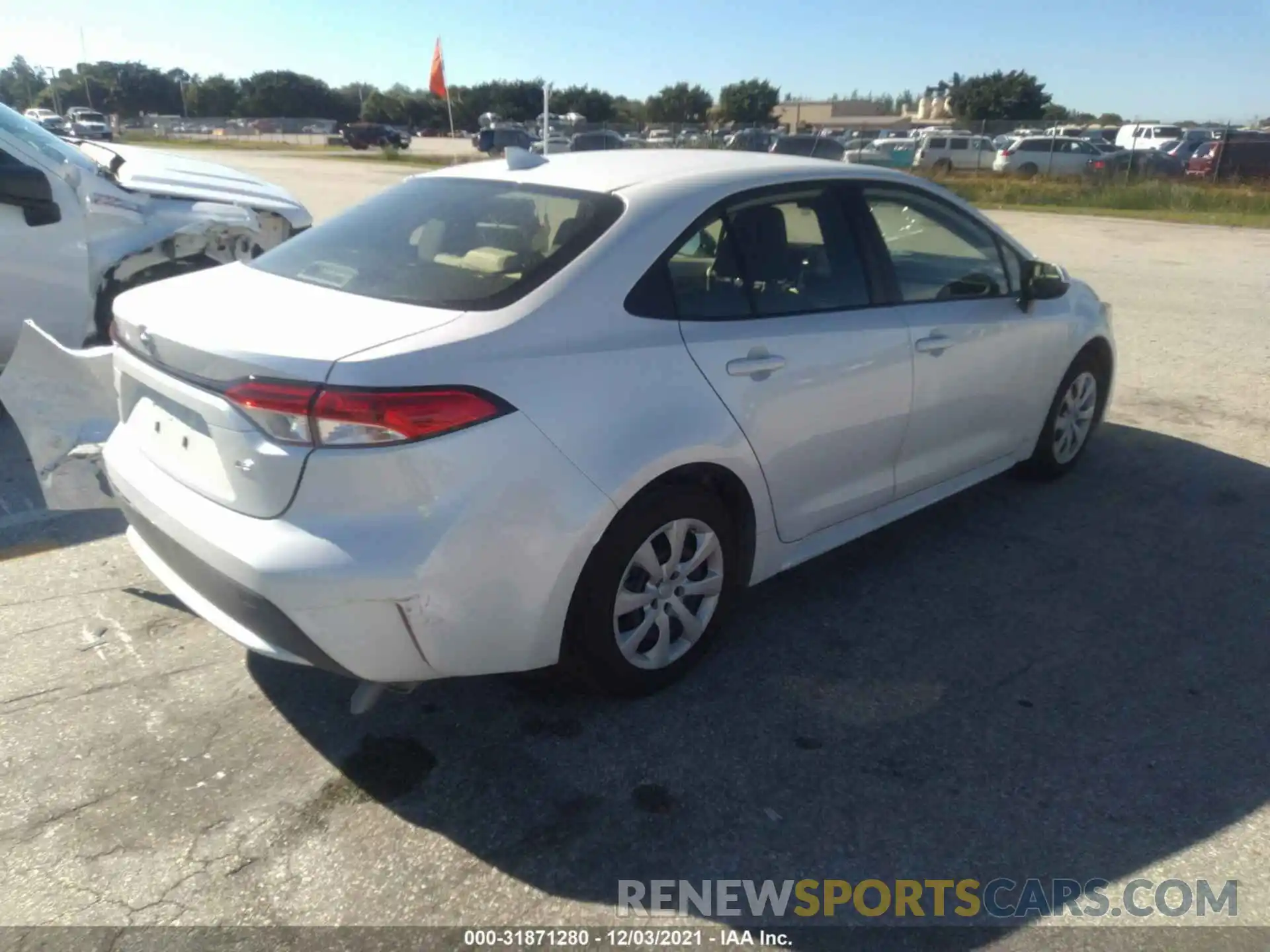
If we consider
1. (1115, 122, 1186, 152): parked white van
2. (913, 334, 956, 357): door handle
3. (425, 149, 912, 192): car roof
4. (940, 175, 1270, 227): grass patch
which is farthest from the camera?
(1115, 122, 1186, 152): parked white van

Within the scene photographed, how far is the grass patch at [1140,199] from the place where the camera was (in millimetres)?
21312

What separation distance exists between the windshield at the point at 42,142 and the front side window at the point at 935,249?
458 centimetres

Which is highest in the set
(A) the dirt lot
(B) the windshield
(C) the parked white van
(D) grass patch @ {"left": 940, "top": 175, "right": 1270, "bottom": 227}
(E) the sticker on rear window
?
(C) the parked white van

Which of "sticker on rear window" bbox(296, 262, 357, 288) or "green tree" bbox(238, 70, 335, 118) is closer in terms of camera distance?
"sticker on rear window" bbox(296, 262, 357, 288)

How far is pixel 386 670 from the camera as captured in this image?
267 centimetres

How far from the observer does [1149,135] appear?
144 feet

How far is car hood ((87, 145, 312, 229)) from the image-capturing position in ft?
20.3

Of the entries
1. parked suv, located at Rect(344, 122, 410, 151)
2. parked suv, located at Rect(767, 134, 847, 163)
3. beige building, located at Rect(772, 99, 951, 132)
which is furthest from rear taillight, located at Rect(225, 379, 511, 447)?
beige building, located at Rect(772, 99, 951, 132)

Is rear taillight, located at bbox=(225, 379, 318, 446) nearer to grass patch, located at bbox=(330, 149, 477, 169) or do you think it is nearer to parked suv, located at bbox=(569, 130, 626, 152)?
grass patch, located at bbox=(330, 149, 477, 169)

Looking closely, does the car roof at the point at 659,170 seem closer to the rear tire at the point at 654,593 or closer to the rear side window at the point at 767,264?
the rear side window at the point at 767,264

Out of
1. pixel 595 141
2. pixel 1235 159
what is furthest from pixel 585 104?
pixel 1235 159

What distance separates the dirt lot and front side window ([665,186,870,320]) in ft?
3.93

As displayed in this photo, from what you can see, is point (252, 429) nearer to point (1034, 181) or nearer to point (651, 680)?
point (651, 680)

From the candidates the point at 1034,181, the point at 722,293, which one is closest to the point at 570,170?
the point at 722,293
